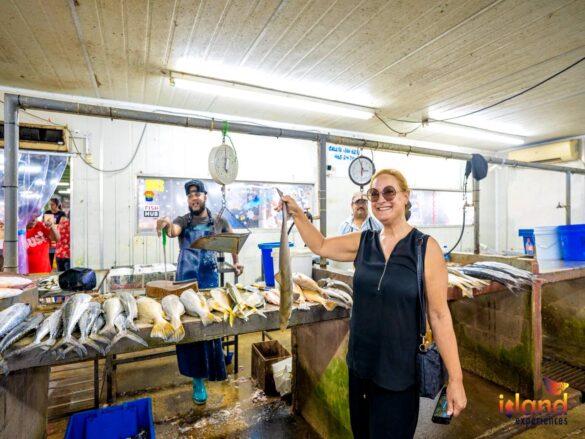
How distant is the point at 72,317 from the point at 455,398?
6.65 ft

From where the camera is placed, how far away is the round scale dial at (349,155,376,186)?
385 centimetres

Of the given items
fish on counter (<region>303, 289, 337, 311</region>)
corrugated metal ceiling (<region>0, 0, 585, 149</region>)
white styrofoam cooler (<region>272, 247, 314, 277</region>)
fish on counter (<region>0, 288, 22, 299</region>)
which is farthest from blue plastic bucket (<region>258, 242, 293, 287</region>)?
corrugated metal ceiling (<region>0, 0, 585, 149</region>)

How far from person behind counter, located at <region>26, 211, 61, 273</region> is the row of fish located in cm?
541

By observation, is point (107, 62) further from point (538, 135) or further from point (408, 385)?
point (538, 135)

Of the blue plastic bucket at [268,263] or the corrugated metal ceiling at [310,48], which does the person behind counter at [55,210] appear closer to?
the corrugated metal ceiling at [310,48]

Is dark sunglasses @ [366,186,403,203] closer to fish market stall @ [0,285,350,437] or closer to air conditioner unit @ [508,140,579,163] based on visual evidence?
fish market stall @ [0,285,350,437]

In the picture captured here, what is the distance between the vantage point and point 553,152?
25.6ft

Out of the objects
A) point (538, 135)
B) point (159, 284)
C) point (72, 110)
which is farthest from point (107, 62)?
point (538, 135)

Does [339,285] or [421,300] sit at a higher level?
[421,300]

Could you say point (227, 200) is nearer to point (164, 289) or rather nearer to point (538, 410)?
point (164, 289)

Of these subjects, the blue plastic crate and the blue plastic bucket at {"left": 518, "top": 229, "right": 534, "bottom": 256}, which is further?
the blue plastic bucket at {"left": 518, "top": 229, "right": 534, "bottom": 256}

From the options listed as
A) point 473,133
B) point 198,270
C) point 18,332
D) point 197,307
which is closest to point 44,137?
point 198,270

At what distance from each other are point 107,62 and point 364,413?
15.2 feet

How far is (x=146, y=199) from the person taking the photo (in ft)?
18.5
